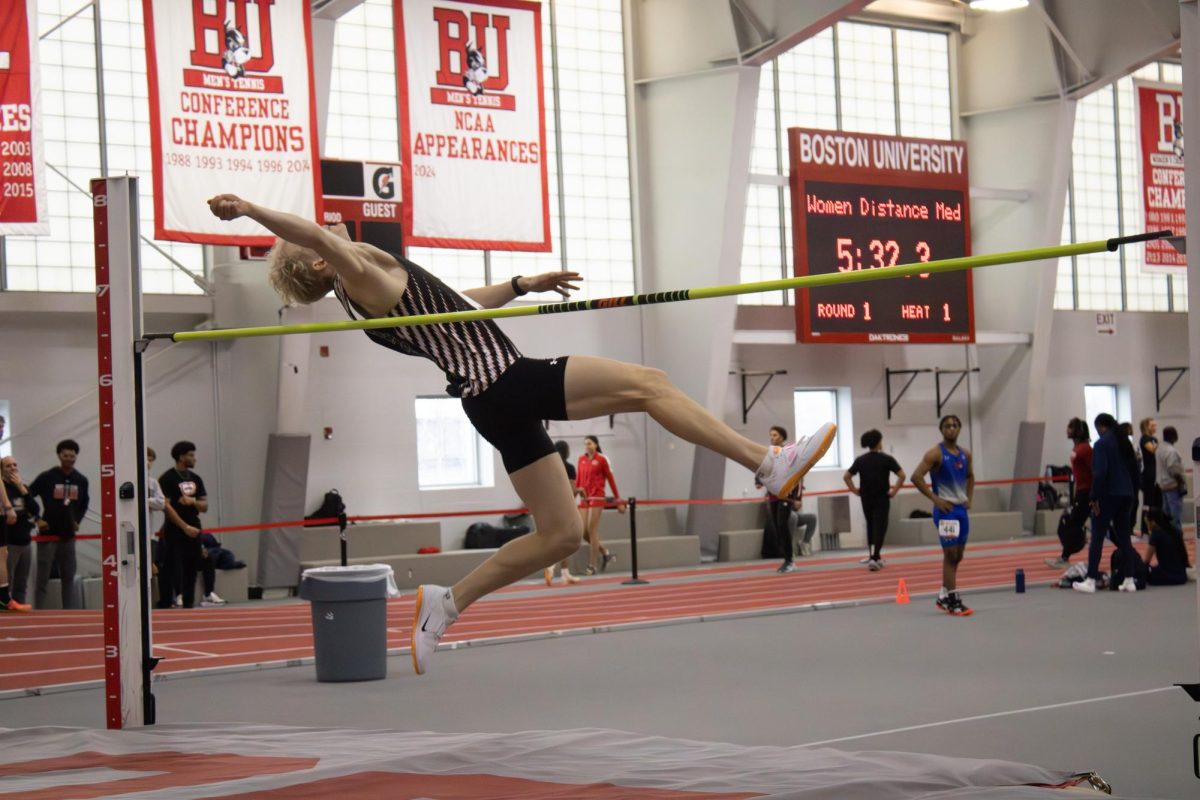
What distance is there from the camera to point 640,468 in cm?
1936

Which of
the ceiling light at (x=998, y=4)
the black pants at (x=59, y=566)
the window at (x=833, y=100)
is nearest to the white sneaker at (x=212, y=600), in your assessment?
the black pants at (x=59, y=566)

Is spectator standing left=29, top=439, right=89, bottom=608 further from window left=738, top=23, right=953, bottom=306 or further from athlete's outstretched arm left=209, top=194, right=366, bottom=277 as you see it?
window left=738, top=23, right=953, bottom=306

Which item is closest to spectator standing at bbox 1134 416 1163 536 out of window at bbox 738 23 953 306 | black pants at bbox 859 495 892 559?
black pants at bbox 859 495 892 559

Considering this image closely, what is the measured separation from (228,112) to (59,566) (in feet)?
14.5

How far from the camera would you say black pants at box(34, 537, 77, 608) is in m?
13.1

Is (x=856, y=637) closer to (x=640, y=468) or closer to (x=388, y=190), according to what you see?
(x=388, y=190)

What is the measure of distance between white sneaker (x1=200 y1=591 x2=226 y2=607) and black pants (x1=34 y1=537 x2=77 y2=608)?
127cm

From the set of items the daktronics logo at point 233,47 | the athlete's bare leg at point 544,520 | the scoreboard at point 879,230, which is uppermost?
the daktronics logo at point 233,47

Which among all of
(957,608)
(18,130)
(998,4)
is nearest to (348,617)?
(957,608)

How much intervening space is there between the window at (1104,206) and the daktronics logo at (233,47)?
14610mm

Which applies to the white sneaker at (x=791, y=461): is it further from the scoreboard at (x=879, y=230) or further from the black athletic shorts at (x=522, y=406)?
the scoreboard at (x=879, y=230)

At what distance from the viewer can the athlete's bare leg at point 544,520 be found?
4.98 meters

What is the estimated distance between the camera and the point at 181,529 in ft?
43.7

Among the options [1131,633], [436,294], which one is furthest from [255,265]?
[436,294]
